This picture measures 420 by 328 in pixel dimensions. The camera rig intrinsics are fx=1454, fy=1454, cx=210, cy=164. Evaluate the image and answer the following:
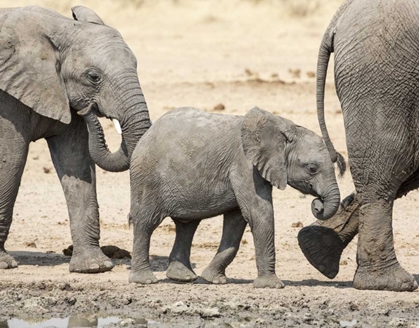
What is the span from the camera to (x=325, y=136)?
871 cm

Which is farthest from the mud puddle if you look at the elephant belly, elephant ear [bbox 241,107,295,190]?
elephant ear [bbox 241,107,295,190]

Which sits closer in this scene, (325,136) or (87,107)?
(325,136)

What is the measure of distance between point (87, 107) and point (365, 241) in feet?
6.74

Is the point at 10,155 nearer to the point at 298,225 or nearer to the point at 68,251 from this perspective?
the point at 68,251

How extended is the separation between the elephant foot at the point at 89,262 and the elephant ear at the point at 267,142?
1560mm

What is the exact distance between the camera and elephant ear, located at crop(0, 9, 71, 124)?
9391mm

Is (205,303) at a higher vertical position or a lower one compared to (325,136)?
lower

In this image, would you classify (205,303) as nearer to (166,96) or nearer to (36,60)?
(36,60)

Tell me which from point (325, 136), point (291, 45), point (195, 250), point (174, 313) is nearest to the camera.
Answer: point (174, 313)

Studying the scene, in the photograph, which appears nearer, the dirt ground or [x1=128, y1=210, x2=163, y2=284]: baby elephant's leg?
the dirt ground

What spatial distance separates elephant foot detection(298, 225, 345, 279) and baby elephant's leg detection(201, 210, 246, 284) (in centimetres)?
44

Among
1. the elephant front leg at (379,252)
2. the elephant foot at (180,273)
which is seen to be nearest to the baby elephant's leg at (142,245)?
the elephant foot at (180,273)

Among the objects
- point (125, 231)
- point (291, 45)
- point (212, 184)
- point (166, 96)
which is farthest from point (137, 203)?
point (291, 45)

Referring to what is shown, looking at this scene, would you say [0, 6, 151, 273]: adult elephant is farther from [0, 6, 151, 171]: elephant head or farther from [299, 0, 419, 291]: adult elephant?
[299, 0, 419, 291]: adult elephant
